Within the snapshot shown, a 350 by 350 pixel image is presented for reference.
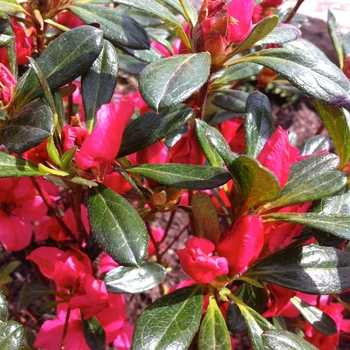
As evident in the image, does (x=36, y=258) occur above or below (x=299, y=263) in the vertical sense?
below

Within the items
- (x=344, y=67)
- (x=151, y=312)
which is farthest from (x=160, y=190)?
(x=344, y=67)

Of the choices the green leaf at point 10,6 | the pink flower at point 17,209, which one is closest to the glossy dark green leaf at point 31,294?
the pink flower at point 17,209

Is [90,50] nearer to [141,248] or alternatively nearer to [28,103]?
[28,103]

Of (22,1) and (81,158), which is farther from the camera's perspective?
(22,1)

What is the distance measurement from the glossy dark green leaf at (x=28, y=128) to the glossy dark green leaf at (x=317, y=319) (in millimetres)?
731

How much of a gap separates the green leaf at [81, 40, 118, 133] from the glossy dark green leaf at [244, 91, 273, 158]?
0.26 m

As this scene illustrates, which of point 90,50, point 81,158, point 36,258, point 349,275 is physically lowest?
point 36,258

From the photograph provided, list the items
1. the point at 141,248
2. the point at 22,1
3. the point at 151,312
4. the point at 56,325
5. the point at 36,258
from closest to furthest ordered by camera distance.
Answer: the point at 141,248
the point at 151,312
the point at 22,1
the point at 36,258
the point at 56,325

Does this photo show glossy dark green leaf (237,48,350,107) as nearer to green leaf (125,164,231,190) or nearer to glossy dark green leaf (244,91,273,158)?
glossy dark green leaf (244,91,273,158)

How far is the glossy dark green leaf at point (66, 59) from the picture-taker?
0.83 m

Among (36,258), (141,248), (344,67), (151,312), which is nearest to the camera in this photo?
(141,248)

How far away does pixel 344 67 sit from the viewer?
4.25ft

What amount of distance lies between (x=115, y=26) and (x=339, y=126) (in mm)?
463

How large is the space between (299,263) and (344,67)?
26.1 inches
